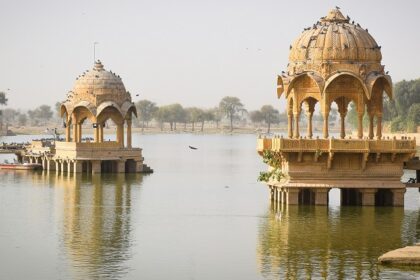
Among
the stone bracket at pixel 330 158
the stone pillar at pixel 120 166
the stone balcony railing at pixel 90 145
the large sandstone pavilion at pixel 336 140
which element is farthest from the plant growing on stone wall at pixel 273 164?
the stone pillar at pixel 120 166

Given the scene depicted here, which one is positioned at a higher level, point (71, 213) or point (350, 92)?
point (350, 92)

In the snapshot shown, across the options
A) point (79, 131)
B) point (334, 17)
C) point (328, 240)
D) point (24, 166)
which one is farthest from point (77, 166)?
point (328, 240)

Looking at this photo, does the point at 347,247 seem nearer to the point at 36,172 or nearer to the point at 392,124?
the point at 36,172

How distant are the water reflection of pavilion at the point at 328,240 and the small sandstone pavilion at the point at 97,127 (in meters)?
31.9

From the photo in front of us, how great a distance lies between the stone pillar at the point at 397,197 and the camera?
55.8 meters

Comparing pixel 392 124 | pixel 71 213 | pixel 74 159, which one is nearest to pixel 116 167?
pixel 74 159

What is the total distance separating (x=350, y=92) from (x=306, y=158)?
4.43m

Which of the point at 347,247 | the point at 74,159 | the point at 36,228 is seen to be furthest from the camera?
the point at 74,159

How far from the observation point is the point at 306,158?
5497 cm

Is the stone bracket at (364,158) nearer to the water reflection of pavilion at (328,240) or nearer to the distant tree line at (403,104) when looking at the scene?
the water reflection of pavilion at (328,240)

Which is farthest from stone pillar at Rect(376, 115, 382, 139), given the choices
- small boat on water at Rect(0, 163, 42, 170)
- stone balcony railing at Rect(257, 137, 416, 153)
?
small boat on water at Rect(0, 163, 42, 170)

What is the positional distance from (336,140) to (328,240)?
29.1ft

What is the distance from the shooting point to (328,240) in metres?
46.5

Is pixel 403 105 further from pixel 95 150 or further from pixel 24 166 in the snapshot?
pixel 95 150
